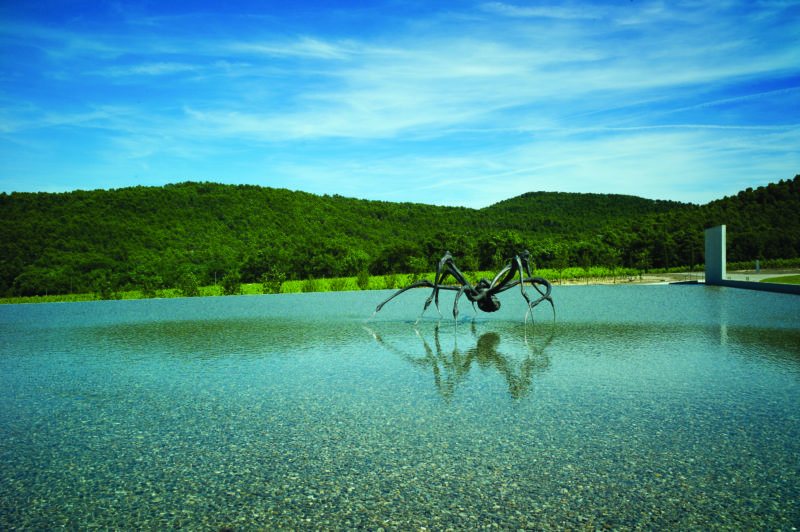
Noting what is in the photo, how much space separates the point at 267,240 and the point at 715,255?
2998 centimetres

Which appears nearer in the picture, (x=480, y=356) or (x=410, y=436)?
(x=410, y=436)

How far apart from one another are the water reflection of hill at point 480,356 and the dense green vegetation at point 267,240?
57.2ft

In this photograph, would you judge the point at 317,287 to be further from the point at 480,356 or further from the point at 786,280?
the point at 786,280

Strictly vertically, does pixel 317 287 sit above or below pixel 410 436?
above

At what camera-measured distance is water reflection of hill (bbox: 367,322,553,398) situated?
502 cm

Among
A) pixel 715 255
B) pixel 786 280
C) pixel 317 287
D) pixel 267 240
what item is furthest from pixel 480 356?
pixel 267 240

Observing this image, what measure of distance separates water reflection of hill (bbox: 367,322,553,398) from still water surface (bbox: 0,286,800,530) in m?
0.04

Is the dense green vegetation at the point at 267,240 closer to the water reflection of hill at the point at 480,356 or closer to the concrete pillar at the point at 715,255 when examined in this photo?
the concrete pillar at the point at 715,255

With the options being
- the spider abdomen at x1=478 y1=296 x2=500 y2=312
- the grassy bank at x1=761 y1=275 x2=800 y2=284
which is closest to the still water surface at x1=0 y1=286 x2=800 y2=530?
the spider abdomen at x1=478 y1=296 x2=500 y2=312

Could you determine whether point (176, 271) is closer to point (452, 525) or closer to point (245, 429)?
point (245, 429)

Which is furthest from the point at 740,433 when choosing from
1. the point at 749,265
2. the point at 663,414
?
the point at 749,265

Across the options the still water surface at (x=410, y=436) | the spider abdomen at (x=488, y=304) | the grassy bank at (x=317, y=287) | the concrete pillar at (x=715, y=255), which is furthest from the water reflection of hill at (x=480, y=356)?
the concrete pillar at (x=715, y=255)

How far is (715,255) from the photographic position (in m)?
21.3

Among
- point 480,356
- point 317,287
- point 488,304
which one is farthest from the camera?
point 317,287
